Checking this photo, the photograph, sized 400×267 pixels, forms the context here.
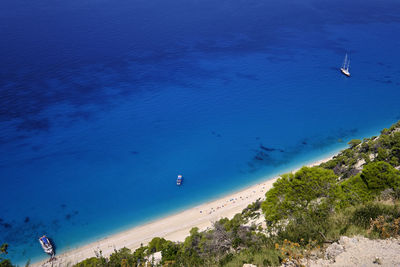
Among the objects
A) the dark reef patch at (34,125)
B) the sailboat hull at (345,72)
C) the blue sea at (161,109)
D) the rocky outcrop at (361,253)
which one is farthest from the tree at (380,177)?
the sailboat hull at (345,72)

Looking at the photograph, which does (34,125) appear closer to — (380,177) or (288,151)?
(288,151)

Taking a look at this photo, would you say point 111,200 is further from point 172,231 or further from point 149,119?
point 149,119

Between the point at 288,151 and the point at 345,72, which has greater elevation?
the point at 345,72

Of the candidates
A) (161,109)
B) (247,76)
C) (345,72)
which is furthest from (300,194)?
(345,72)

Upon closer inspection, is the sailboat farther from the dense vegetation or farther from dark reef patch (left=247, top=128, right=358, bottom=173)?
the dense vegetation

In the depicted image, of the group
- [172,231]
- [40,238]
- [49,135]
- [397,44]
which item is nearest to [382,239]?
[172,231]

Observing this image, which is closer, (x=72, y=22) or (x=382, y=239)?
(x=382, y=239)

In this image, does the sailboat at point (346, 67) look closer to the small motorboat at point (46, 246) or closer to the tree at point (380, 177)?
the tree at point (380, 177)
